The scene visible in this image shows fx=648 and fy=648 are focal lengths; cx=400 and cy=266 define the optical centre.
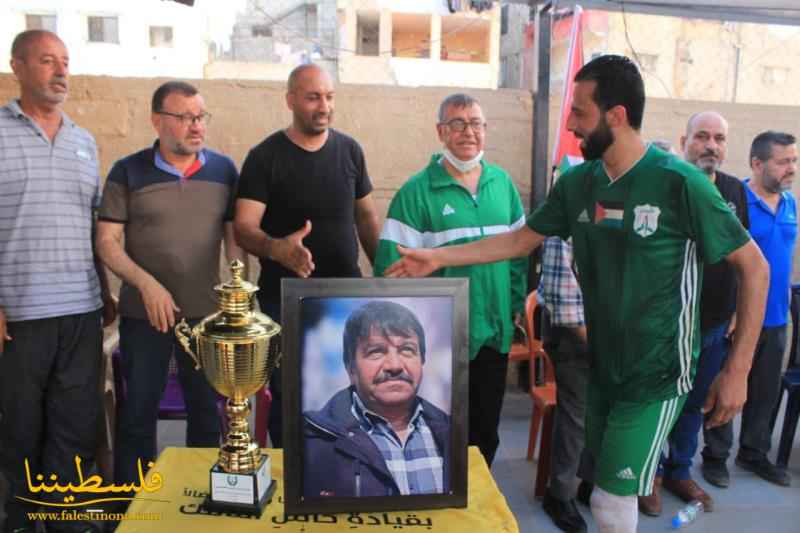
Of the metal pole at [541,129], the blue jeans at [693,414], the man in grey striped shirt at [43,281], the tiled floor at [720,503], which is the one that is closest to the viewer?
the man in grey striped shirt at [43,281]

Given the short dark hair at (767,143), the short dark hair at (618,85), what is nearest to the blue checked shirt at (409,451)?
the short dark hair at (618,85)

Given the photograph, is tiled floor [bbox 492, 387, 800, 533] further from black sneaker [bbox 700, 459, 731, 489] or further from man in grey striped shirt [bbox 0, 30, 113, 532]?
man in grey striped shirt [bbox 0, 30, 113, 532]

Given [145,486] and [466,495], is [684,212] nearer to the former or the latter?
[466,495]

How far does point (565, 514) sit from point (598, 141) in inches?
66.5

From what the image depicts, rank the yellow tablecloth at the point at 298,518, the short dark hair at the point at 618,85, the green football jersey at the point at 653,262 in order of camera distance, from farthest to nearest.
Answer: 1. the short dark hair at the point at 618,85
2. the green football jersey at the point at 653,262
3. the yellow tablecloth at the point at 298,518

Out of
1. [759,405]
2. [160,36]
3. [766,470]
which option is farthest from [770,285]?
[160,36]

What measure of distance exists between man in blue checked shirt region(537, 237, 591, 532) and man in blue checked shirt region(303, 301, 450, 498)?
4.11ft

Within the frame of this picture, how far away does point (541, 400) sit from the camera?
123 inches

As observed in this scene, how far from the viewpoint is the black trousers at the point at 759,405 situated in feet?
10.6

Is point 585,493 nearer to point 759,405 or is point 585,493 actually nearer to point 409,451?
point 759,405

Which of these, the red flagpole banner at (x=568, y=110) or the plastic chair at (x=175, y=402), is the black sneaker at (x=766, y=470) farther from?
the plastic chair at (x=175, y=402)

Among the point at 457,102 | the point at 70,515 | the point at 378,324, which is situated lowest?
the point at 70,515

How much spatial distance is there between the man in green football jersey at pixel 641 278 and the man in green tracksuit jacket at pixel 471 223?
62 centimetres

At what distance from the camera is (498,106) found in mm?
4309
